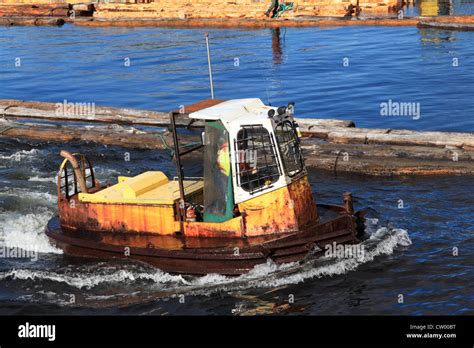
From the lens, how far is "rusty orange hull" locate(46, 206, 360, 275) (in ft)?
51.0

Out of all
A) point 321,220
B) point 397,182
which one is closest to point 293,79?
point 397,182

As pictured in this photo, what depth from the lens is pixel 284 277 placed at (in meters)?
15.8

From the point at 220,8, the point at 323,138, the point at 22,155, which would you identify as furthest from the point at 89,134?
the point at 220,8

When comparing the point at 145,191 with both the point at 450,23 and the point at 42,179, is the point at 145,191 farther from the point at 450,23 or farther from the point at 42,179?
the point at 450,23

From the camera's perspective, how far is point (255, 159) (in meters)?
15.6

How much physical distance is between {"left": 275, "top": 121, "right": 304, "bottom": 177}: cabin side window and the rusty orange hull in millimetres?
1201

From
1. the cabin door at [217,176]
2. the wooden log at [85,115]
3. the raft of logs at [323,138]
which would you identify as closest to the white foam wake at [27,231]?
the raft of logs at [323,138]

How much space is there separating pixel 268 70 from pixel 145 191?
80.0ft

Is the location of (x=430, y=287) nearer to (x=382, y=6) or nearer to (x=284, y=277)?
(x=284, y=277)

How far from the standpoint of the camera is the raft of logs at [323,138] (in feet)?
74.8
